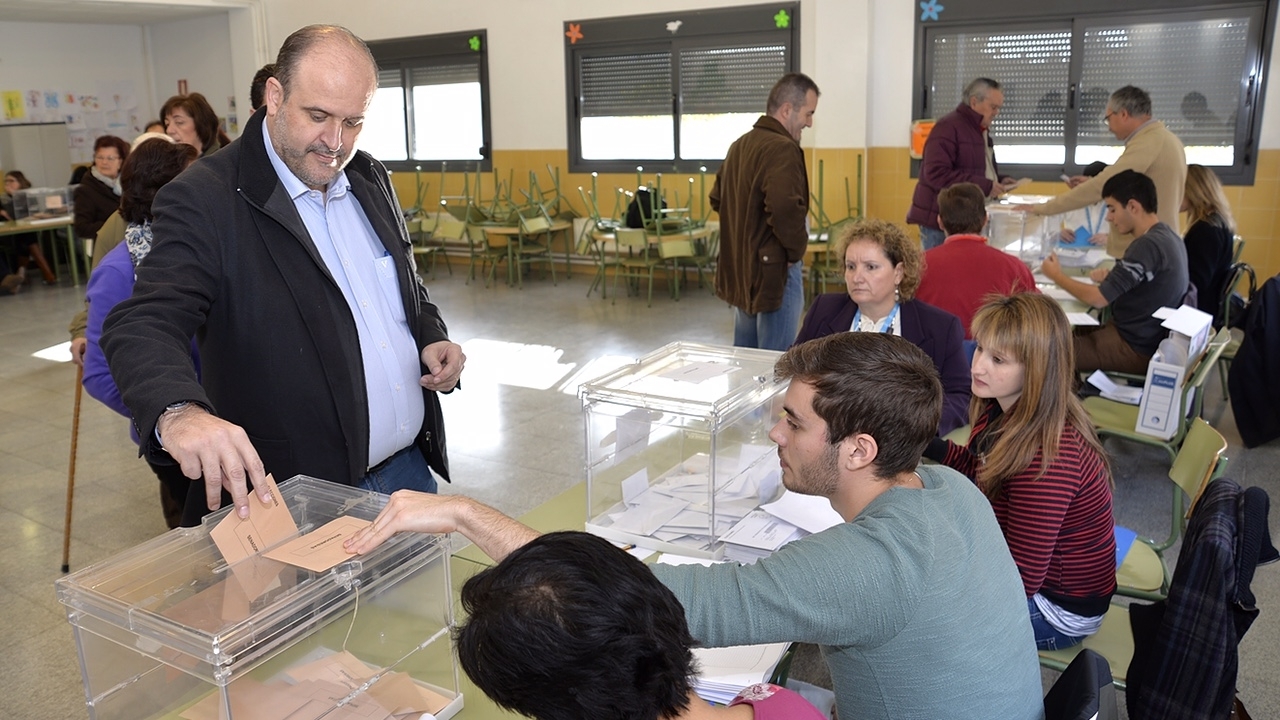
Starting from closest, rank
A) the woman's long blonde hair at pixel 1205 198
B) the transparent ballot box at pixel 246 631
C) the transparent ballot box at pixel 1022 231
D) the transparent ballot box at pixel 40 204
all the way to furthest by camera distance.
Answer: the transparent ballot box at pixel 246 631
the woman's long blonde hair at pixel 1205 198
the transparent ballot box at pixel 1022 231
the transparent ballot box at pixel 40 204

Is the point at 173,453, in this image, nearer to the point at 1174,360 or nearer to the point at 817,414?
the point at 817,414

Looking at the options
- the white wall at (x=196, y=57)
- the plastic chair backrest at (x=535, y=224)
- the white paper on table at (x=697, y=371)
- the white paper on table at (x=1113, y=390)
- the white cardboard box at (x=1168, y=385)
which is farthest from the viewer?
the white wall at (x=196, y=57)

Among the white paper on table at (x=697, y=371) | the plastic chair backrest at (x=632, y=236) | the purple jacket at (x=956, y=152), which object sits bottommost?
the white paper on table at (x=697, y=371)

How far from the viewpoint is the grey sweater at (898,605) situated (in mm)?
1291

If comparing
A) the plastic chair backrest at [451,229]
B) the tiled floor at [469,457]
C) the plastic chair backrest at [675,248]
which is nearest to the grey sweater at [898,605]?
the tiled floor at [469,457]

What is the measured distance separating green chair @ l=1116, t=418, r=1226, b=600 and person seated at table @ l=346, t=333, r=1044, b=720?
40.3 inches

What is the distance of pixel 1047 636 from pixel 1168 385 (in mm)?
1817

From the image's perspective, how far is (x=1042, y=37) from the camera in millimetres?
7820

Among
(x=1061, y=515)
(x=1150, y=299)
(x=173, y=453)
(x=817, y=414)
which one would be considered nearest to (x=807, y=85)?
(x=1150, y=299)

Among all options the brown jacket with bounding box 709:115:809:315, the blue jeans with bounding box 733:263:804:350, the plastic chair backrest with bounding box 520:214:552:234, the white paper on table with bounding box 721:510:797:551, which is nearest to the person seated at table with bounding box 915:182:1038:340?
the brown jacket with bounding box 709:115:809:315

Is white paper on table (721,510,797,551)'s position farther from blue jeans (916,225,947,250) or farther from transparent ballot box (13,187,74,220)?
transparent ballot box (13,187,74,220)

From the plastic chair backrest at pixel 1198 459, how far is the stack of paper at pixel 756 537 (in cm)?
98

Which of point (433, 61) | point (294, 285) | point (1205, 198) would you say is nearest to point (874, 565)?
point (294, 285)

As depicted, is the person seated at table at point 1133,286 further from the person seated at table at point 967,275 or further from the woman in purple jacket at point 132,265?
the woman in purple jacket at point 132,265
